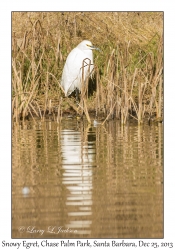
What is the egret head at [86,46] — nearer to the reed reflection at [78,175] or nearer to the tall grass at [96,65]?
the tall grass at [96,65]

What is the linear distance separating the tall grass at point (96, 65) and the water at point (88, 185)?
132 centimetres

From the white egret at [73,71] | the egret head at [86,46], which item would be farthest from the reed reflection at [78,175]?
the egret head at [86,46]

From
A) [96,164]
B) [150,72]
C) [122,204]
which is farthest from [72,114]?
[122,204]

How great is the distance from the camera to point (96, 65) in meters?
13.1

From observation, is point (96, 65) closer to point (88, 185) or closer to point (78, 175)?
point (78, 175)

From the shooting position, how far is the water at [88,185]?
21.4ft

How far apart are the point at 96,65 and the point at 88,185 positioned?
18.0ft

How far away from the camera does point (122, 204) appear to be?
23.3 ft

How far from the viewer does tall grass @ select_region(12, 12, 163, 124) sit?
13.1 meters

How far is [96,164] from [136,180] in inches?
43.3

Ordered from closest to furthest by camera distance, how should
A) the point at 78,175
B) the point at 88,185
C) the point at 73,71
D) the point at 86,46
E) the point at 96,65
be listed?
1. the point at 88,185
2. the point at 78,175
3. the point at 96,65
4. the point at 73,71
5. the point at 86,46

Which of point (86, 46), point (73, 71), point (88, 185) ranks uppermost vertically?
point (86, 46)

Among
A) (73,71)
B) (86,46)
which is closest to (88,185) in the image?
(73,71)

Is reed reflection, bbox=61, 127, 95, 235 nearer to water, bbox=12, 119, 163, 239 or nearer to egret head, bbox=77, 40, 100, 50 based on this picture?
water, bbox=12, 119, 163, 239
